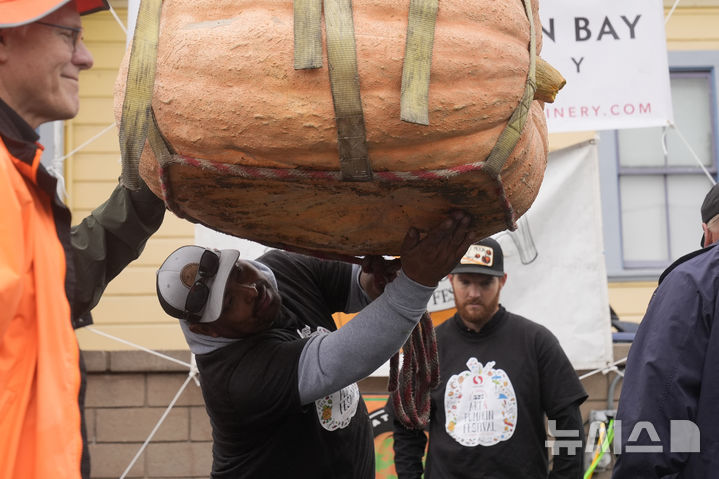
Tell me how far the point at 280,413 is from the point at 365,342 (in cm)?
39

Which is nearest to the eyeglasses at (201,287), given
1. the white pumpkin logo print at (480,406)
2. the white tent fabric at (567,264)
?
the white pumpkin logo print at (480,406)

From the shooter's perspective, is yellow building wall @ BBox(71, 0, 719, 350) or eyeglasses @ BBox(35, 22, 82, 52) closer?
eyeglasses @ BBox(35, 22, 82, 52)

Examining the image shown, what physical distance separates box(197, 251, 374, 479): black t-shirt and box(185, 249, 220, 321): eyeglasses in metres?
0.18

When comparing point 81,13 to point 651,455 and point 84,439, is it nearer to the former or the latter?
point 84,439

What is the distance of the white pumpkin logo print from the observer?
4035 millimetres

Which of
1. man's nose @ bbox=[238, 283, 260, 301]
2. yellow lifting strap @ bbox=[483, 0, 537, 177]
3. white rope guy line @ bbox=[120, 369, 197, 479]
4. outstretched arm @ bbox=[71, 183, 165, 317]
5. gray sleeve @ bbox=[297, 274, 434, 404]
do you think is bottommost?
white rope guy line @ bbox=[120, 369, 197, 479]

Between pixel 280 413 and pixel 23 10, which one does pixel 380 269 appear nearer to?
pixel 280 413

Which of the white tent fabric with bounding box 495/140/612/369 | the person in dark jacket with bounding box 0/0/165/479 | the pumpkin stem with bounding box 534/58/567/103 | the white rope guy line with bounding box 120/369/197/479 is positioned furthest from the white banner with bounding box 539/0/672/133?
the person in dark jacket with bounding box 0/0/165/479

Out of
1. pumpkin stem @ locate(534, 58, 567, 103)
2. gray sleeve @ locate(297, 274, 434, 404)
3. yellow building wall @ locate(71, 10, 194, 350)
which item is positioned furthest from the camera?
yellow building wall @ locate(71, 10, 194, 350)

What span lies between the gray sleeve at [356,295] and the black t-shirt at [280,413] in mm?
101

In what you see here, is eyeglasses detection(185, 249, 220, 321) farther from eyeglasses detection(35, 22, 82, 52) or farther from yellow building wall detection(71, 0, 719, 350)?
yellow building wall detection(71, 0, 719, 350)

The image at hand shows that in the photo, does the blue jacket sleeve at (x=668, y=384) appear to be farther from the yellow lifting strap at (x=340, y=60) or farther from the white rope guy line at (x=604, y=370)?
the white rope guy line at (x=604, y=370)

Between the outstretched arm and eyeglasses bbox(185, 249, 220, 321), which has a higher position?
the outstretched arm

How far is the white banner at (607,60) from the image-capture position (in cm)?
→ 477
